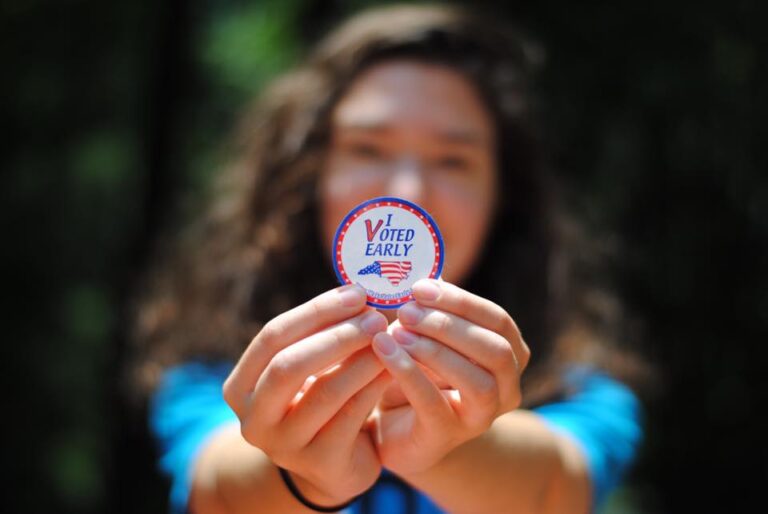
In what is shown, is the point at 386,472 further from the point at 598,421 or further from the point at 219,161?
the point at 219,161

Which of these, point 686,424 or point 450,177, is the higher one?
point 450,177

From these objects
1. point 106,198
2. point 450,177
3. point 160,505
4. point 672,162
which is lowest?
point 160,505

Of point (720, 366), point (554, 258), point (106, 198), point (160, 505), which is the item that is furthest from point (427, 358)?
point (106, 198)

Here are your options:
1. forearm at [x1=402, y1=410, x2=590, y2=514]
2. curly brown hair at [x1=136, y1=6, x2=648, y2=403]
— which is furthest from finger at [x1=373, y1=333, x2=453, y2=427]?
curly brown hair at [x1=136, y1=6, x2=648, y2=403]

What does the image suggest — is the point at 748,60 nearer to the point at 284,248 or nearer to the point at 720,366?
the point at 720,366

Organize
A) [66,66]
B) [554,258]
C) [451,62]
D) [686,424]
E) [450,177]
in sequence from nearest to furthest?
[450,177] → [451,62] → [554,258] → [686,424] → [66,66]

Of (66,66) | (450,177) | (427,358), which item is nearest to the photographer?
(427,358)
